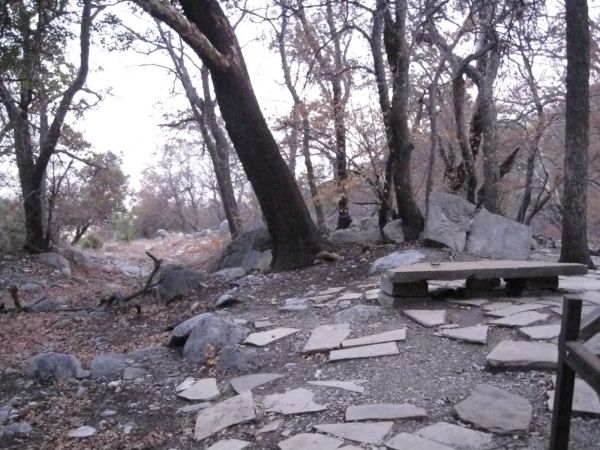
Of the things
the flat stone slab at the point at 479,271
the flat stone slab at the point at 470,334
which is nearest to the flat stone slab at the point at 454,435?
the flat stone slab at the point at 470,334

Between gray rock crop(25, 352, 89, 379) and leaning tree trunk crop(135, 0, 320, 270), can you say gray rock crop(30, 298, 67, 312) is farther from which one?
gray rock crop(25, 352, 89, 379)

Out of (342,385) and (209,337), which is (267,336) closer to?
(209,337)

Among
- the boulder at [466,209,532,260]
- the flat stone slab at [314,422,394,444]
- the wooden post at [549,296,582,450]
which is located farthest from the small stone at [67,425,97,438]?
the boulder at [466,209,532,260]

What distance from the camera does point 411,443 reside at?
341cm

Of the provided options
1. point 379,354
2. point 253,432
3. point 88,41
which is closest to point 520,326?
point 379,354

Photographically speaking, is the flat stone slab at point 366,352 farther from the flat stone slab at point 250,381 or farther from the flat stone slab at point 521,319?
the flat stone slab at point 521,319

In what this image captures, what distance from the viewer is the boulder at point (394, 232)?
10230 millimetres

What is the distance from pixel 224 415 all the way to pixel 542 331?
282cm

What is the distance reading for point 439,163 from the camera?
16.9m

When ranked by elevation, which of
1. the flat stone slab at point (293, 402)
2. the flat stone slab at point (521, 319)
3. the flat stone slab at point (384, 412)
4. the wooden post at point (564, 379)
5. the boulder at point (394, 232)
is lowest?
the flat stone slab at point (293, 402)

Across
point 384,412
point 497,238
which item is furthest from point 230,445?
point 497,238

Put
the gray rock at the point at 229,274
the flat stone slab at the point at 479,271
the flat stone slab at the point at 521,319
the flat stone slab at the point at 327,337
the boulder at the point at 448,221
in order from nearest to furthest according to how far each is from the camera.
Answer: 1. the flat stone slab at the point at 521,319
2. the flat stone slab at the point at 327,337
3. the flat stone slab at the point at 479,271
4. the boulder at the point at 448,221
5. the gray rock at the point at 229,274

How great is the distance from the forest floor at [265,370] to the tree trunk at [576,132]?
0.67 m

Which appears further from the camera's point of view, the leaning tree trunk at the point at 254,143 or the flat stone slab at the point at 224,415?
the leaning tree trunk at the point at 254,143
